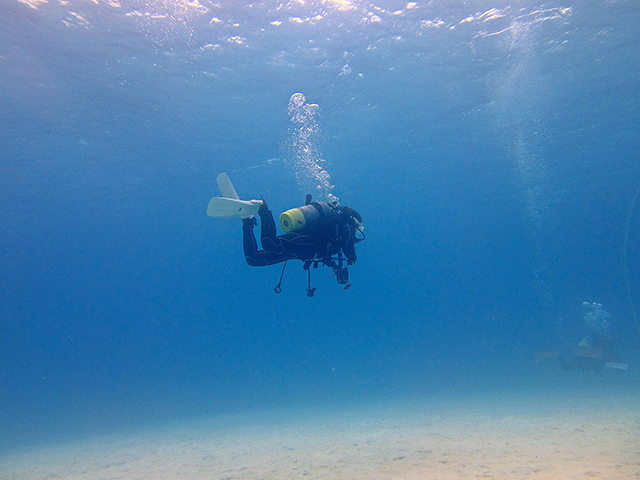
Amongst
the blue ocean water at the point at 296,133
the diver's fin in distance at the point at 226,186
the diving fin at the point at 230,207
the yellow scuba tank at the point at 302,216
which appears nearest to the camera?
the yellow scuba tank at the point at 302,216

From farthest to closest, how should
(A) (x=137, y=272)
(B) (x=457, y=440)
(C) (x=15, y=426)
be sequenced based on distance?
1. (A) (x=137, y=272)
2. (C) (x=15, y=426)
3. (B) (x=457, y=440)

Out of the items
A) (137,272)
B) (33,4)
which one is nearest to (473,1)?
(33,4)

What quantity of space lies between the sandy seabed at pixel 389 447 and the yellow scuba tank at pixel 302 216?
4.90 metres

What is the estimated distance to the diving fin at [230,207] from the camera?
5.99 meters

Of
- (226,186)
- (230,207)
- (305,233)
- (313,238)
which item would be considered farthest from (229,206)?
(313,238)

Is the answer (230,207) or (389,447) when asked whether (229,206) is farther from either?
(389,447)

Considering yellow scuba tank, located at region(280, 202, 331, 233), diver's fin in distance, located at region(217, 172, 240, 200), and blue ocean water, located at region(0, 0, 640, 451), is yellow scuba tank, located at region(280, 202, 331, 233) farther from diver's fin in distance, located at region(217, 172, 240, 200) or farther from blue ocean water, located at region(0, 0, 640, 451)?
blue ocean water, located at region(0, 0, 640, 451)

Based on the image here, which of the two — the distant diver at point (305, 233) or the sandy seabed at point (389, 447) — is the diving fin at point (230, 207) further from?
the sandy seabed at point (389, 447)

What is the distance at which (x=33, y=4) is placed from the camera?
39.1 feet

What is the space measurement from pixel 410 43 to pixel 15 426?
31766 millimetres

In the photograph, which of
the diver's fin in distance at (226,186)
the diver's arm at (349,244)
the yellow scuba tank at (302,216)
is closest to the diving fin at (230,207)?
the diver's fin in distance at (226,186)

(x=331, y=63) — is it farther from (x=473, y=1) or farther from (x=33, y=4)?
(x=33, y=4)

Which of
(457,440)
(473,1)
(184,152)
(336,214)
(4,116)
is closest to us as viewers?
(336,214)

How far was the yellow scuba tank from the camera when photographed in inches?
213
